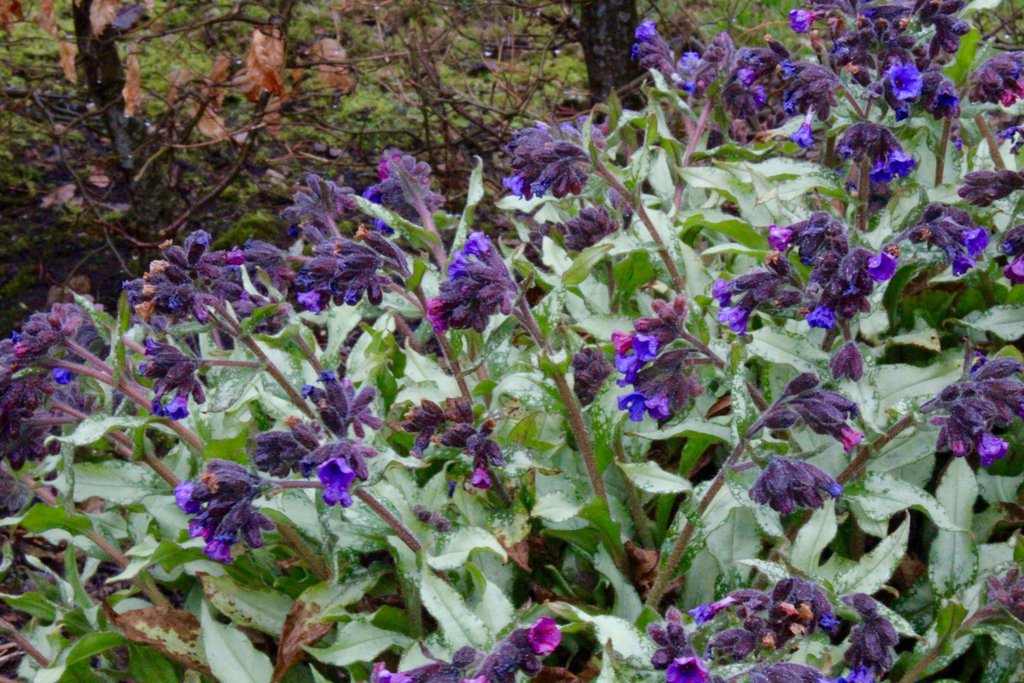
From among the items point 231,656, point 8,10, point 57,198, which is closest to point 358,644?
point 231,656

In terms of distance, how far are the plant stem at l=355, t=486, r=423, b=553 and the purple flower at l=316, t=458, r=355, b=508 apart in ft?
0.67

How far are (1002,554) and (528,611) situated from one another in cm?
110

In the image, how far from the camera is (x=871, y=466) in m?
2.48

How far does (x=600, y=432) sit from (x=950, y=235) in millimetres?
900

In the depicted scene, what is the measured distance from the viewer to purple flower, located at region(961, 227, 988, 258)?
2131 millimetres

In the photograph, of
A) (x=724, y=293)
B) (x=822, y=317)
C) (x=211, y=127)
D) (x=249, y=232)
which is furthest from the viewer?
(x=249, y=232)

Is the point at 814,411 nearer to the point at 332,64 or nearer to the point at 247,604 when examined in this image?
the point at 247,604

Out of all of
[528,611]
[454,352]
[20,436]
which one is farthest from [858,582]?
[20,436]

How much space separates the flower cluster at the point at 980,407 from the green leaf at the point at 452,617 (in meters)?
1.01

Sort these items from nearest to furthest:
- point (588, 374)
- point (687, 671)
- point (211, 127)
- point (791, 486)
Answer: point (687, 671) < point (791, 486) < point (588, 374) < point (211, 127)

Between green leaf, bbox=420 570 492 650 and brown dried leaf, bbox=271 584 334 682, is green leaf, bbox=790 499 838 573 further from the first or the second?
brown dried leaf, bbox=271 584 334 682

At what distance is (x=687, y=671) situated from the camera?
65.3 inches

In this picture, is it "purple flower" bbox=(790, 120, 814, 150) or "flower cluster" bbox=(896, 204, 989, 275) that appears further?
"purple flower" bbox=(790, 120, 814, 150)

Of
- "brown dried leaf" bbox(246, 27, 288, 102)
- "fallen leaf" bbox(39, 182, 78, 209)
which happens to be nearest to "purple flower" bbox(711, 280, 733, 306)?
"brown dried leaf" bbox(246, 27, 288, 102)
